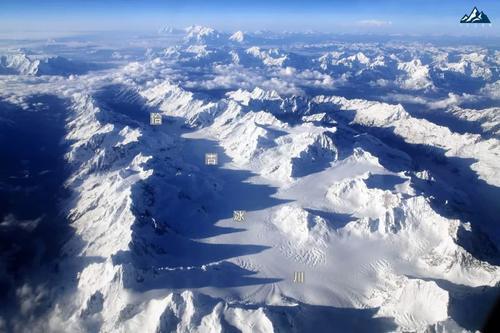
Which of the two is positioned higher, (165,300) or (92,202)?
(165,300)

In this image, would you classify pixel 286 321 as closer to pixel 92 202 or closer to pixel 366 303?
pixel 366 303

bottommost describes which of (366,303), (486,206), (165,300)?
(486,206)

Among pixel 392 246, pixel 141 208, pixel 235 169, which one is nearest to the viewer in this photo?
pixel 392 246

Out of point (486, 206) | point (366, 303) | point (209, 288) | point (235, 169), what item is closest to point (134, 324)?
point (209, 288)

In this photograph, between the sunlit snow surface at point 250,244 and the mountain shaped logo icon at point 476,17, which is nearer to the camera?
the mountain shaped logo icon at point 476,17

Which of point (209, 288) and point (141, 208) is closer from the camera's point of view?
point (209, 288)

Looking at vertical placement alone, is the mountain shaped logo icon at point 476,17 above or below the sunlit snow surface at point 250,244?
above

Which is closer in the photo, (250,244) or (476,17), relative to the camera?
(476,17)

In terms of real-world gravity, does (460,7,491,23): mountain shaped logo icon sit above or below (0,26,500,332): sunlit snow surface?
above

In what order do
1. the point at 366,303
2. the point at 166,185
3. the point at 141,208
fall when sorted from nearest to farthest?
1. the point at 366,303
2. the point at 141,208
3. the point at 166,185

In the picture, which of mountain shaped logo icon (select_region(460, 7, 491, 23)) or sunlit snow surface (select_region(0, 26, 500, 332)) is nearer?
mountain shaped logo icon (select_region(460, 7, 491, 23))

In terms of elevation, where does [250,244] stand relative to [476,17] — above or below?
below
